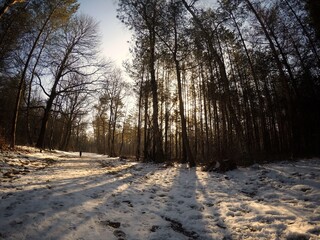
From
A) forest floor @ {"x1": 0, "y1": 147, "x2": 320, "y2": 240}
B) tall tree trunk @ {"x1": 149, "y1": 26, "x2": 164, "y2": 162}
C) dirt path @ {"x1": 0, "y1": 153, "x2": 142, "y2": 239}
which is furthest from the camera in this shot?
tall tree trunk @ {"x1": 149, "y1": 26, "x2": 164, "y2": 162}

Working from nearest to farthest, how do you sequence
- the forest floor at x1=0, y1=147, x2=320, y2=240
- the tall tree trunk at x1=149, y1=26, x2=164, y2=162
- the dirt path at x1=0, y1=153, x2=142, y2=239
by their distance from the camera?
the dirt path at x1=0, y1=153, x2=142, y2=239 < the forest floor at x1=0, y1=147, x2=320, y2=240 < the tall tree trunk at x1=149, y1=26, x2=164, y2=162

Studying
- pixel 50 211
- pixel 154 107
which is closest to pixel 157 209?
pixel 50 211

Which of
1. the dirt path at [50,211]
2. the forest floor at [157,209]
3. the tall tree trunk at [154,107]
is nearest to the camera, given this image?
the dirt path at [50,211]

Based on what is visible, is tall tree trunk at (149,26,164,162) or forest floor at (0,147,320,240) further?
tall tree trunk at (149,26,164,162)

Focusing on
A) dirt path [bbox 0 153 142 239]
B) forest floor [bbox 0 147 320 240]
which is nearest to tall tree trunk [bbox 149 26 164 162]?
forest floor [bbox 0 147 320 240]

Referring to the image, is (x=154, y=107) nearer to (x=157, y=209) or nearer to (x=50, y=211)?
(x=157, y=209)

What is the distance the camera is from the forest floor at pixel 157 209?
354 cm

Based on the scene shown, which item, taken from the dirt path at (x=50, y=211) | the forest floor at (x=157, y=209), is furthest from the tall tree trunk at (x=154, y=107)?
the dirt path at (x=50, y=211)

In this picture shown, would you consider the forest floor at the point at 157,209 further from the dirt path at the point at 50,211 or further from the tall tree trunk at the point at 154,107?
the tall tree trunk at the point at 154,107

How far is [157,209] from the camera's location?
5.04m

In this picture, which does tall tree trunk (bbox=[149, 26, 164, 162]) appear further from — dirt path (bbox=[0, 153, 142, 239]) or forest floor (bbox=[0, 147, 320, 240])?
dirt path (bbox=[0, 153, 142, 239])

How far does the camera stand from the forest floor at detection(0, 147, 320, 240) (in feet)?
11.6

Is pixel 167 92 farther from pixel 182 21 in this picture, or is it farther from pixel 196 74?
pixel 182 21

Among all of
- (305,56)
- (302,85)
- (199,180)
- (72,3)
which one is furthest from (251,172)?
(72,3)
